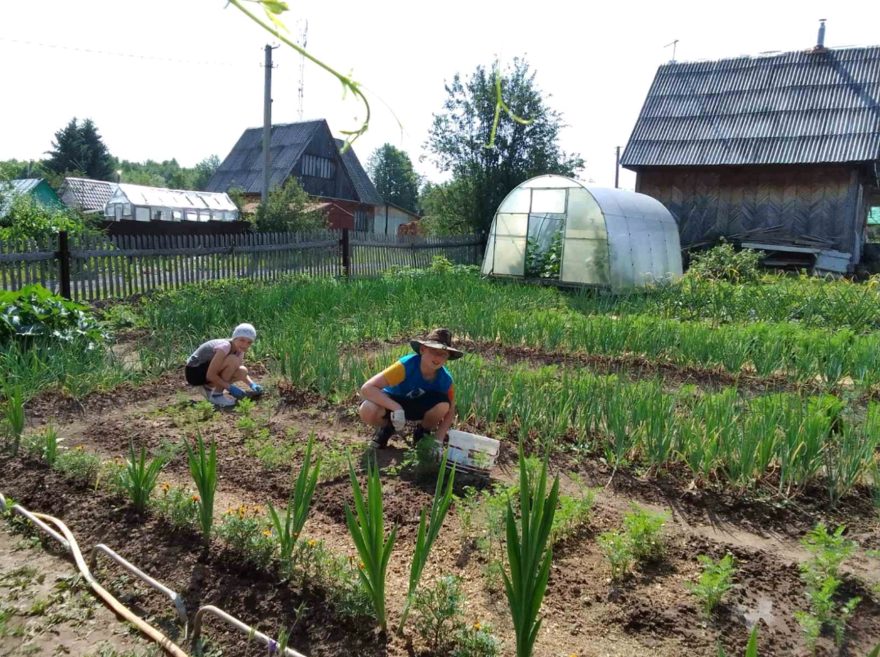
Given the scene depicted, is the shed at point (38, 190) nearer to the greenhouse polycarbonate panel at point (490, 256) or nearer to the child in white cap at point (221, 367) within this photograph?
the greenhouse polycarbonate panel at point (490, 256)

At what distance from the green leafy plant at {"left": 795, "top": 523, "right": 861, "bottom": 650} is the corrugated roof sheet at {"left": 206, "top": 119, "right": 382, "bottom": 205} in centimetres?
2869

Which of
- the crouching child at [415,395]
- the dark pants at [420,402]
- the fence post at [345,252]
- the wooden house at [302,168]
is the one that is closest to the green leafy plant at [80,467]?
the crouching child at [415,395]

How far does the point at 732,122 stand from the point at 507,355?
1232 centimetres

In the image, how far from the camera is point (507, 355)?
6230 millimetres

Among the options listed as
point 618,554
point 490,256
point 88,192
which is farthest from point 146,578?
point 88,192

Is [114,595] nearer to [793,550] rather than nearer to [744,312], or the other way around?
[793,550]

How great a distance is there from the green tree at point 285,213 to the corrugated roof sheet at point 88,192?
11872 mm

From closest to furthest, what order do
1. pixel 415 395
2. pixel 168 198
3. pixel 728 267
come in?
pixel 415 395, pixel 728 267, pixel 168 198

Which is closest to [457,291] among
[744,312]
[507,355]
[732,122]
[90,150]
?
[507,355]

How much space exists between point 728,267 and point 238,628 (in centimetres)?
1153

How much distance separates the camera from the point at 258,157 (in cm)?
3106

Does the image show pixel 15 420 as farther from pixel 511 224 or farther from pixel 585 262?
pixel 511 224

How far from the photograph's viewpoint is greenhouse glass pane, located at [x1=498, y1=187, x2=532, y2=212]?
39.3ft

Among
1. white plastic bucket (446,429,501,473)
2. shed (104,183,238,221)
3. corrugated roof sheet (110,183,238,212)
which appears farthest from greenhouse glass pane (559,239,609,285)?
corrugated roof sheet (110,183,238,212)
